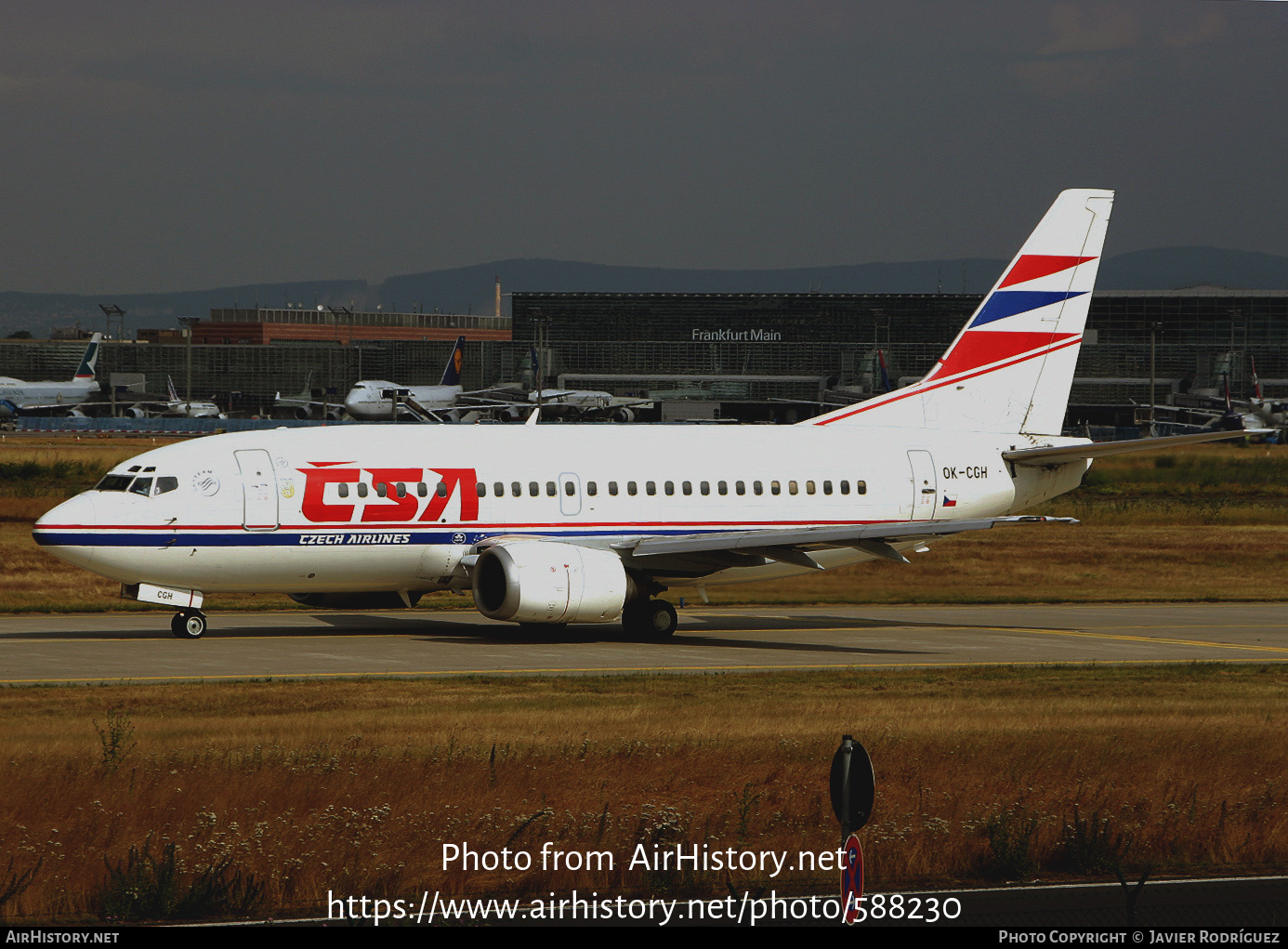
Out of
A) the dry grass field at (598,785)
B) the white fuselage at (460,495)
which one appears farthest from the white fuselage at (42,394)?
the dry grass field at (598,785)

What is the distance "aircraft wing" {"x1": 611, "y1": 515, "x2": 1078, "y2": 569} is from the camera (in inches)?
1309

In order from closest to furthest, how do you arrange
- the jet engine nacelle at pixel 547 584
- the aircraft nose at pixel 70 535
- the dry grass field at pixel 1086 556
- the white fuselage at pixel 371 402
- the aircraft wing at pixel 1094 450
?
the aircraft nose at pixel 70 535, the jet engine nacelle at pixel 547 584, the aircraft wing at pixel 1094 450, the dry grass field at pixel 1086 556, the white fuselage at pixel 371 402

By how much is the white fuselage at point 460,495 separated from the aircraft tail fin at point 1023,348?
1.24m

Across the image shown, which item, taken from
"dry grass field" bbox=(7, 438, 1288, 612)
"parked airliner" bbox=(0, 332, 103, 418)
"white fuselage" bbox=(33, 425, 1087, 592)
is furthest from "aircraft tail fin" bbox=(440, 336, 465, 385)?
"white fuselage" bbox=(33, 425, 1087, 592)

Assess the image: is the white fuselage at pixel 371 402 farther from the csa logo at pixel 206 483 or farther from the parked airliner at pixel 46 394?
the csa logo at pixel 206 483

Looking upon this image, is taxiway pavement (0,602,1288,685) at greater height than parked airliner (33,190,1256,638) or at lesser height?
lesser

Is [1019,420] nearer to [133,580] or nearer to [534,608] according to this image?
[534,608]

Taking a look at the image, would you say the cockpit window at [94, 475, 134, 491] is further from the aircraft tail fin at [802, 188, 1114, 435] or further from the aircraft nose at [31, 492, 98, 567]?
the aircraft tail fin at [802, 188, 1114, 435]

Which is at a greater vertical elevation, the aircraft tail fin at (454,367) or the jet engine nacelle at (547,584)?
the aircraft tail fin at (454,367)

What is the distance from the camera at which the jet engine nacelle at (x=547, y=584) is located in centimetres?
3256

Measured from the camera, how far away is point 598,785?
1741 cm

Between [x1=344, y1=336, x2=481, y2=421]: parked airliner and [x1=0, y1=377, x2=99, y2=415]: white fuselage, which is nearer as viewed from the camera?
[x1=344, y1=336, x2=481, y2=421]: parked airliner

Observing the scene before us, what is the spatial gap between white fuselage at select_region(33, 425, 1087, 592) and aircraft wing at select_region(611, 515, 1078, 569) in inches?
54.0

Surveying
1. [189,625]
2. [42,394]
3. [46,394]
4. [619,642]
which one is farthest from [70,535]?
[46,394]
